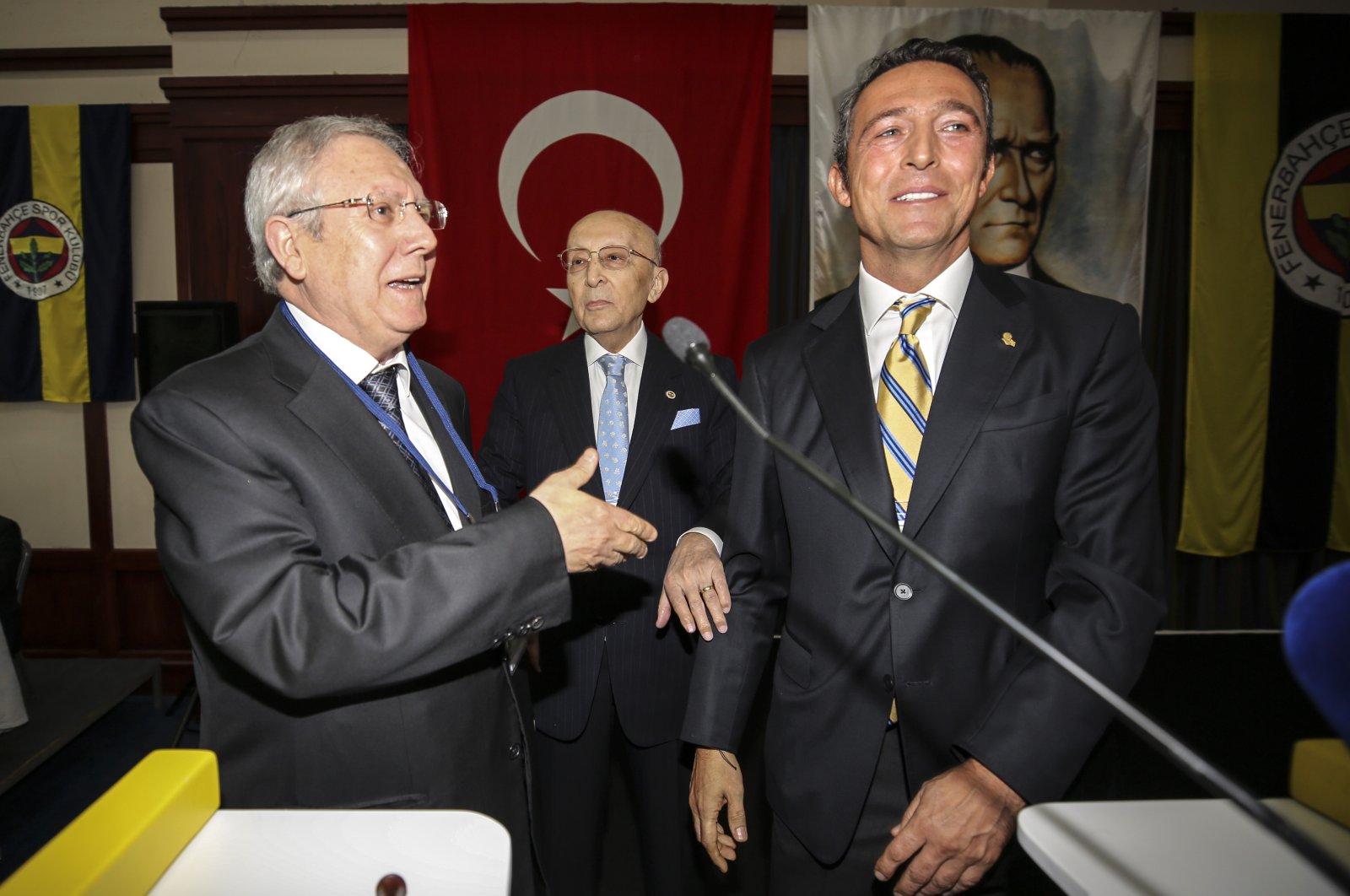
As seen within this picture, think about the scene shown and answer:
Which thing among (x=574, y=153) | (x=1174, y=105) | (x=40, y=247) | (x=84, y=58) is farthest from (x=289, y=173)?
(x=1174, y=105)

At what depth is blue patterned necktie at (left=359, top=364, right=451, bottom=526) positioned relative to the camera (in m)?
1.35

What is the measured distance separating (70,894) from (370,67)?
439 cm

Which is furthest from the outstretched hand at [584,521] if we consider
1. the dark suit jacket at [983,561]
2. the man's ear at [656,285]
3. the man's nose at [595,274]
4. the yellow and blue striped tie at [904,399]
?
the man's ear at [656,285]

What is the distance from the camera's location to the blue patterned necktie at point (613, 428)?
233 cm

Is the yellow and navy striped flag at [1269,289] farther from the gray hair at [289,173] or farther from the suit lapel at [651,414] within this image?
the gray hair at [289,173]

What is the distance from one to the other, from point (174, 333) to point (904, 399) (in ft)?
10.5

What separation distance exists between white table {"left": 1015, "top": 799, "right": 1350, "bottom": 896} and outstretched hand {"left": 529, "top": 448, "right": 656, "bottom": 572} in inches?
27.6

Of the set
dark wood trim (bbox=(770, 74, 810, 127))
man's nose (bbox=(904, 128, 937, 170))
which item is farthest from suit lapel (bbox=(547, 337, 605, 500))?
dark wood trim (bbox=(770, 74, 810, 127))

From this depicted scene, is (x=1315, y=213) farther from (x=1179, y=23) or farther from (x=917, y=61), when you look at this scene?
(x=917, y=61)

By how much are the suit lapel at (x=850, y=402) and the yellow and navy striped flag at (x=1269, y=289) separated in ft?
12.6

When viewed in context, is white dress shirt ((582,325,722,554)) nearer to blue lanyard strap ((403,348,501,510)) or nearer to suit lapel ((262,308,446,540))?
blue lanyard strap ((403,348,501,510))

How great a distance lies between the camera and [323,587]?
1059 millimetres

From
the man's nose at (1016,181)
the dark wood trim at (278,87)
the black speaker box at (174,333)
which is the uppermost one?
the dark wood trim at (278,87)

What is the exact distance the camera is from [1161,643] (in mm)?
4512
